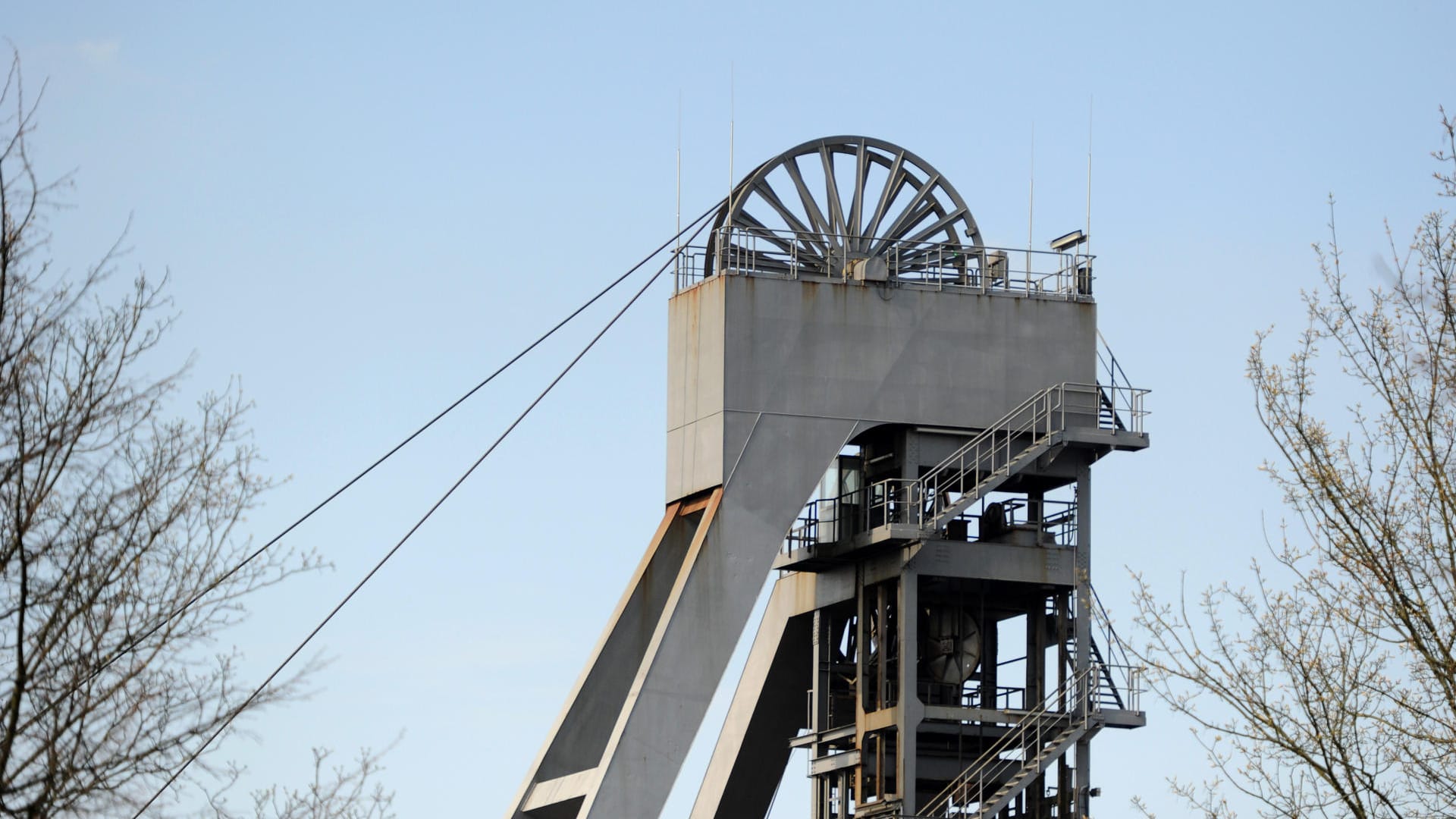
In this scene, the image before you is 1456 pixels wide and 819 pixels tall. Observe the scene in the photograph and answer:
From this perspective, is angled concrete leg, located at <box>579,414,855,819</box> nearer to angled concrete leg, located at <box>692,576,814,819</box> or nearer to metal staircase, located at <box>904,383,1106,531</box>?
metal staircase, located at <box>904,383,1106,531</box>

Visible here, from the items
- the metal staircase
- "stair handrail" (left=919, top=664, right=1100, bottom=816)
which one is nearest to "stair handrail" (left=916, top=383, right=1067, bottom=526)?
the metal staircase

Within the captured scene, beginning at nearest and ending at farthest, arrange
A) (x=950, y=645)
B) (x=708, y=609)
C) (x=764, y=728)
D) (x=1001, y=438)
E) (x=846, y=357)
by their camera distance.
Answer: (x=708, y=609)
(x=846, y=357)
(x=1001, y=438)
(x=950, y=645)
(x=764, y=728)

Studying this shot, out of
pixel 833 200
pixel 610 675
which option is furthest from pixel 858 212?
pixel 610 675

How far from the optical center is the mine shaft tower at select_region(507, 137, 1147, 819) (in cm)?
3675

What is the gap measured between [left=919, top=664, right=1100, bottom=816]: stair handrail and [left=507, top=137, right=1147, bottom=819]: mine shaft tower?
0.05m

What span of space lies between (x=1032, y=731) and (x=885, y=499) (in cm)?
406

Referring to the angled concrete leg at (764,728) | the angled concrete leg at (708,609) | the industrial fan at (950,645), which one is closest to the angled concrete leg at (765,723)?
the angled concrete leg at (764,728)

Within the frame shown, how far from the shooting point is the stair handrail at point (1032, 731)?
36844mm

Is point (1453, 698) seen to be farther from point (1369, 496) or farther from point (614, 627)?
point (614, 627)

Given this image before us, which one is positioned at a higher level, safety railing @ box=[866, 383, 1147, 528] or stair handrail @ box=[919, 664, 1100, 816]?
safety railing @ box=[866, 383, 1147, 528]

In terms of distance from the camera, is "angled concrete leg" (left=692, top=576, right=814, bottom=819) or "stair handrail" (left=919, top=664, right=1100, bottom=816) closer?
"stair handrail" (left=919, top=664, right=1100, bottom=816)

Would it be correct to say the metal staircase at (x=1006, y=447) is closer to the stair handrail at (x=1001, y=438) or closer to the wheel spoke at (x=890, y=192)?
the stair handrail at (x=1001, y=438)

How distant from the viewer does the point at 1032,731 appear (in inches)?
1469

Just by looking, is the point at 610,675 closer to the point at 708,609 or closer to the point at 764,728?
the point at 708,609
